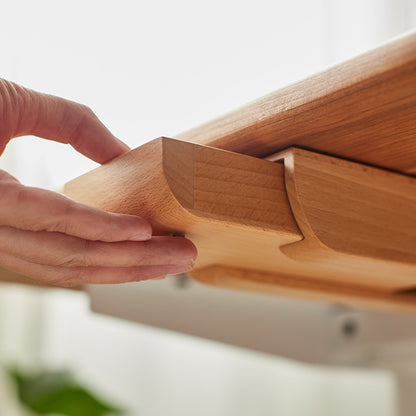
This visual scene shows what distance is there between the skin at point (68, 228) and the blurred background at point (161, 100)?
55 cm

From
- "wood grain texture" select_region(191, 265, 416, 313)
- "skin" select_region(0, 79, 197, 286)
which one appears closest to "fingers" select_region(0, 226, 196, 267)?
"skin" select_region(0, 79, 197, 286)

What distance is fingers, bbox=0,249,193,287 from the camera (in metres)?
0.45

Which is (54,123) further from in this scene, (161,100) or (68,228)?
(161,100)

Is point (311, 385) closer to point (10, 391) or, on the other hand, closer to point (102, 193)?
point (10, 391)

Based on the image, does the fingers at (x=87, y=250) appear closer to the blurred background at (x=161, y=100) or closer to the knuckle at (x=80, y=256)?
the knuckle at (x=80, y=256)

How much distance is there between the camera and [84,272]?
46 centimetres

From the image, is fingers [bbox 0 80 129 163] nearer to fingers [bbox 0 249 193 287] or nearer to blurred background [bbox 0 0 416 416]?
fingers [bbox 0 249 193 287]

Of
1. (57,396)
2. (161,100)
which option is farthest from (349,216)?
(57,396)

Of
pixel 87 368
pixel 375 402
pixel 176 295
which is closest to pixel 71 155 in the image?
pixel 176 295

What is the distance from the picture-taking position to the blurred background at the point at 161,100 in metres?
1.13

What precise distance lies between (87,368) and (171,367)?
192mm

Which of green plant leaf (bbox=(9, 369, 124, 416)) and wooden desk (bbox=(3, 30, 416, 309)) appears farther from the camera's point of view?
green plant leaf (bbox=(9, 369, 124, 416))

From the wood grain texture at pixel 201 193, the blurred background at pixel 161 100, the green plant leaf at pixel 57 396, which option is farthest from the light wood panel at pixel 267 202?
the green plant leaf at pixel 57 396

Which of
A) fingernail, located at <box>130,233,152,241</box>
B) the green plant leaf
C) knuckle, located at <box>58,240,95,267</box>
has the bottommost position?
the green plant leaf
